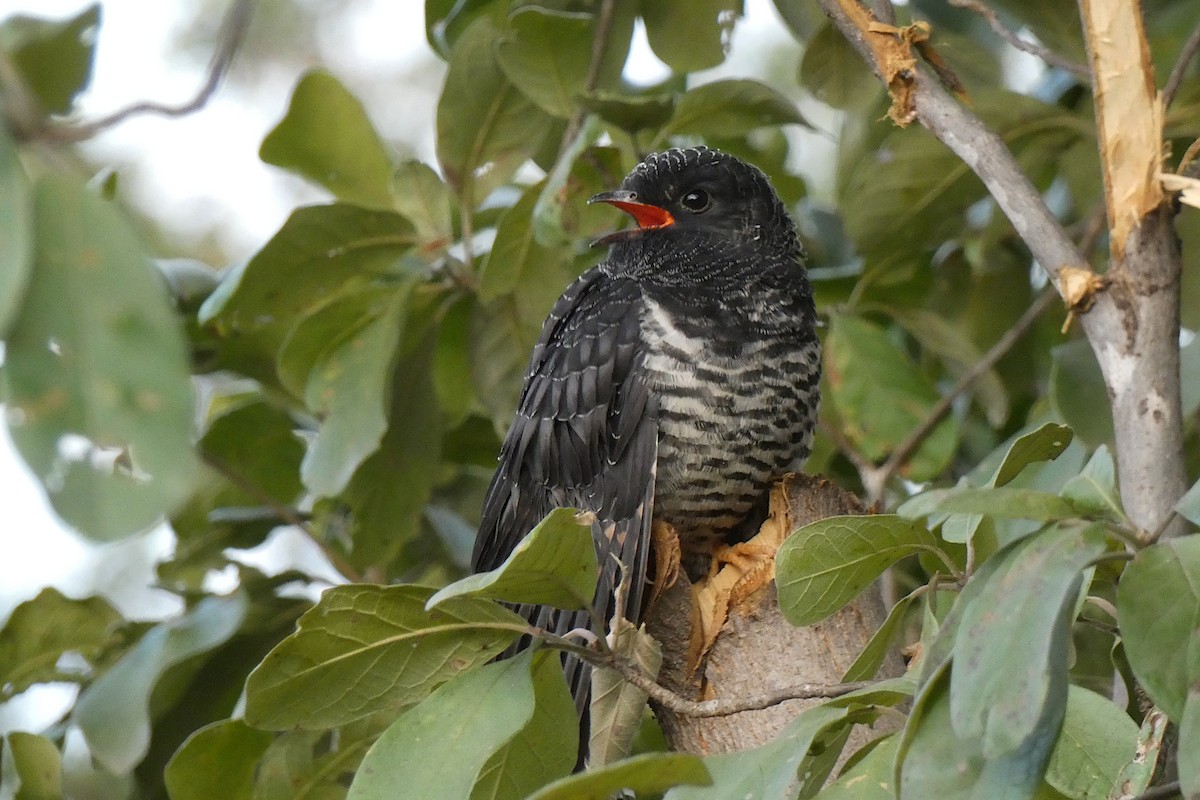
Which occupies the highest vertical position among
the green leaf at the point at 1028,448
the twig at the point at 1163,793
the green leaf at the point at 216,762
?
the green leaf at the point at 1028,448

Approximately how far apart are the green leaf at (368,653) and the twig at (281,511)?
3.69ft

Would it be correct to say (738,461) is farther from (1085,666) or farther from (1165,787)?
(1165,787)

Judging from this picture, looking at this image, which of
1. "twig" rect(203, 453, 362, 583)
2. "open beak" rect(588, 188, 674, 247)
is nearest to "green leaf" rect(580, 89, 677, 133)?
"open beak" rect(588, 188, 674, 247)

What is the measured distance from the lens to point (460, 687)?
152 cm

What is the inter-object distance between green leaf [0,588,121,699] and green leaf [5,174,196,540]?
172 centimetres

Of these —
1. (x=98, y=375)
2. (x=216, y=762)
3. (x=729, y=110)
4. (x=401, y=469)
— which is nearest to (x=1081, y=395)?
(x=729, y=110)

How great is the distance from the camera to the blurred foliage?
1.04m

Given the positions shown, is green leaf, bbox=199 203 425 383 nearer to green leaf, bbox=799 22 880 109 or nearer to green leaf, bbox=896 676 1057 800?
green leaf, bbox=799 22 880 109

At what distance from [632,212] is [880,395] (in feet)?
2.18

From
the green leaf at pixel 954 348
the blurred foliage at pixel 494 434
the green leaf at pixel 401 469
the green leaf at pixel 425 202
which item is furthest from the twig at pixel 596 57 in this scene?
the green leaf at pixel 954 348

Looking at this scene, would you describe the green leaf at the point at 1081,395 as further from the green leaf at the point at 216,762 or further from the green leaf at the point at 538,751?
the green leaf at the point at 216,762

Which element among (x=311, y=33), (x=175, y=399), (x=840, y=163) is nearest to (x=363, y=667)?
(x=175, y=399)

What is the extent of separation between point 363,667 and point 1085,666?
155 cm

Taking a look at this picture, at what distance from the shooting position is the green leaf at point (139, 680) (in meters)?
2.21
